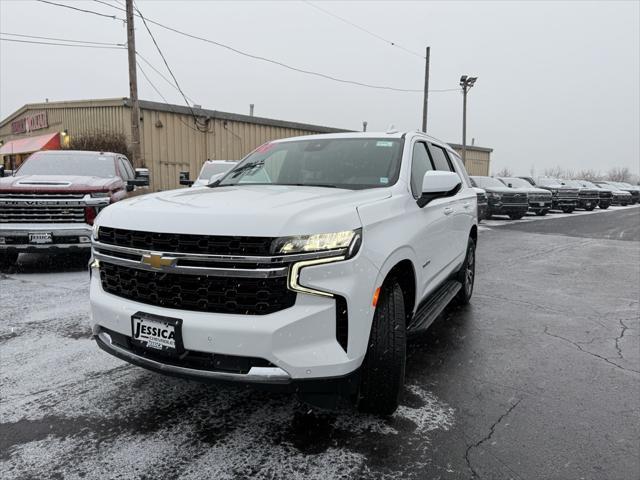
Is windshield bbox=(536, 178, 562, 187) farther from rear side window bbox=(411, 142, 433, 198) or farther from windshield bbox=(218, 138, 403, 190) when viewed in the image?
windshield bbox=(218, 138, 403, 190)

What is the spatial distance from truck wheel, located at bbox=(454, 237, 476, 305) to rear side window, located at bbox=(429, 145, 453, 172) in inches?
40.5

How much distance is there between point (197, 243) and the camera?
229 cm

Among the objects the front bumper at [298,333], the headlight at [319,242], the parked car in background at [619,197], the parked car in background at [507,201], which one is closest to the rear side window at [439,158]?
the headlight at [319,242]

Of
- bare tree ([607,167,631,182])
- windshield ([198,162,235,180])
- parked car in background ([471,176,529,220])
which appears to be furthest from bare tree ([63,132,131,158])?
bare tree ([607,167,631,182])

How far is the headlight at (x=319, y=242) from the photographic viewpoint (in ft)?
7.25

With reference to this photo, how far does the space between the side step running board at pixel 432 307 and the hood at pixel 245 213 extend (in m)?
0.90

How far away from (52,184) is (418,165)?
5390mm

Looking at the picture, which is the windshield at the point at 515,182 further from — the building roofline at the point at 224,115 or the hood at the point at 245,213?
the hood at the point at 245,213

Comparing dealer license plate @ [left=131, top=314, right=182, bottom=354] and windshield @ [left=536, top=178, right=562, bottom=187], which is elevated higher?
windshield @ [left=536, top=178, right=562, bottom=187]

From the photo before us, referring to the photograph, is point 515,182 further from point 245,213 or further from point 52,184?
point 245,213

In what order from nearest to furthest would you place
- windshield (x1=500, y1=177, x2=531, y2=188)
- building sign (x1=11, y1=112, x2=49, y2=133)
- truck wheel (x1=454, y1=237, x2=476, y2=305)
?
truck wheel (x1=454, y1=237, x2=476, y2=305)
windshield (x1=500, y1=177, x2=531, y2=188)
building sign (x1=11, y1=112, x2=49, y2=133)

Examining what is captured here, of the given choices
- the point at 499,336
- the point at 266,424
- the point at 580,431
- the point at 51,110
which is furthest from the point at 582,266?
the point at 51,110

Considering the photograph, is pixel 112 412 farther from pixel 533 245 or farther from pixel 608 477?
pixel 533 245

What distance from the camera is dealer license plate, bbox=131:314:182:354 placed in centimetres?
231
